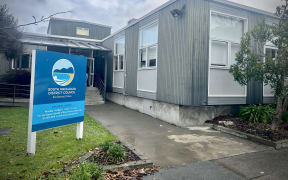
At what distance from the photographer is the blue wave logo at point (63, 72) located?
189 inches

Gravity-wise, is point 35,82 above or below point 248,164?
above

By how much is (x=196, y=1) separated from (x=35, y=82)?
6.23m

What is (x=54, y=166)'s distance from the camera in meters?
3.85

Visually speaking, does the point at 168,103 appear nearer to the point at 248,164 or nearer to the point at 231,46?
the point at 231,46

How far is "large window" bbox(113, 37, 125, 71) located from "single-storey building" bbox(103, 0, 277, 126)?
3568 mm

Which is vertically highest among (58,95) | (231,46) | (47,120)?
(231,46)

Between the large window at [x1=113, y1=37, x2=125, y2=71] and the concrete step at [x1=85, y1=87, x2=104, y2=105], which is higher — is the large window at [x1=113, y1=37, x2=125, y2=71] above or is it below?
above

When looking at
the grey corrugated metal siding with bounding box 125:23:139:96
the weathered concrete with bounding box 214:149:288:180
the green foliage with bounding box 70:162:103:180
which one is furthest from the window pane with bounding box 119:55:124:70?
the green foliage with bounding box 70:162:103:180

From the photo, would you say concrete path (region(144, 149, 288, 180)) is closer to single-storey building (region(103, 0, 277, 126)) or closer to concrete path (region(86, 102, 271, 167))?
concrete path (region(86, 102, 271, 167))

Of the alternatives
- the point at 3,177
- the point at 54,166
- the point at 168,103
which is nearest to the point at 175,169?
the point at 54,166

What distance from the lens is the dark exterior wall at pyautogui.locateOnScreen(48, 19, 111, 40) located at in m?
22.4

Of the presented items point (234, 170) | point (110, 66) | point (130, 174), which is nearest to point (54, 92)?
point (130, 174)

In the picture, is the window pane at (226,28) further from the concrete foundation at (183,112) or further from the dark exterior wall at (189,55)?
the concrete foundation at (183,112)

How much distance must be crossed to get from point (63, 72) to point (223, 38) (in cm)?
649
